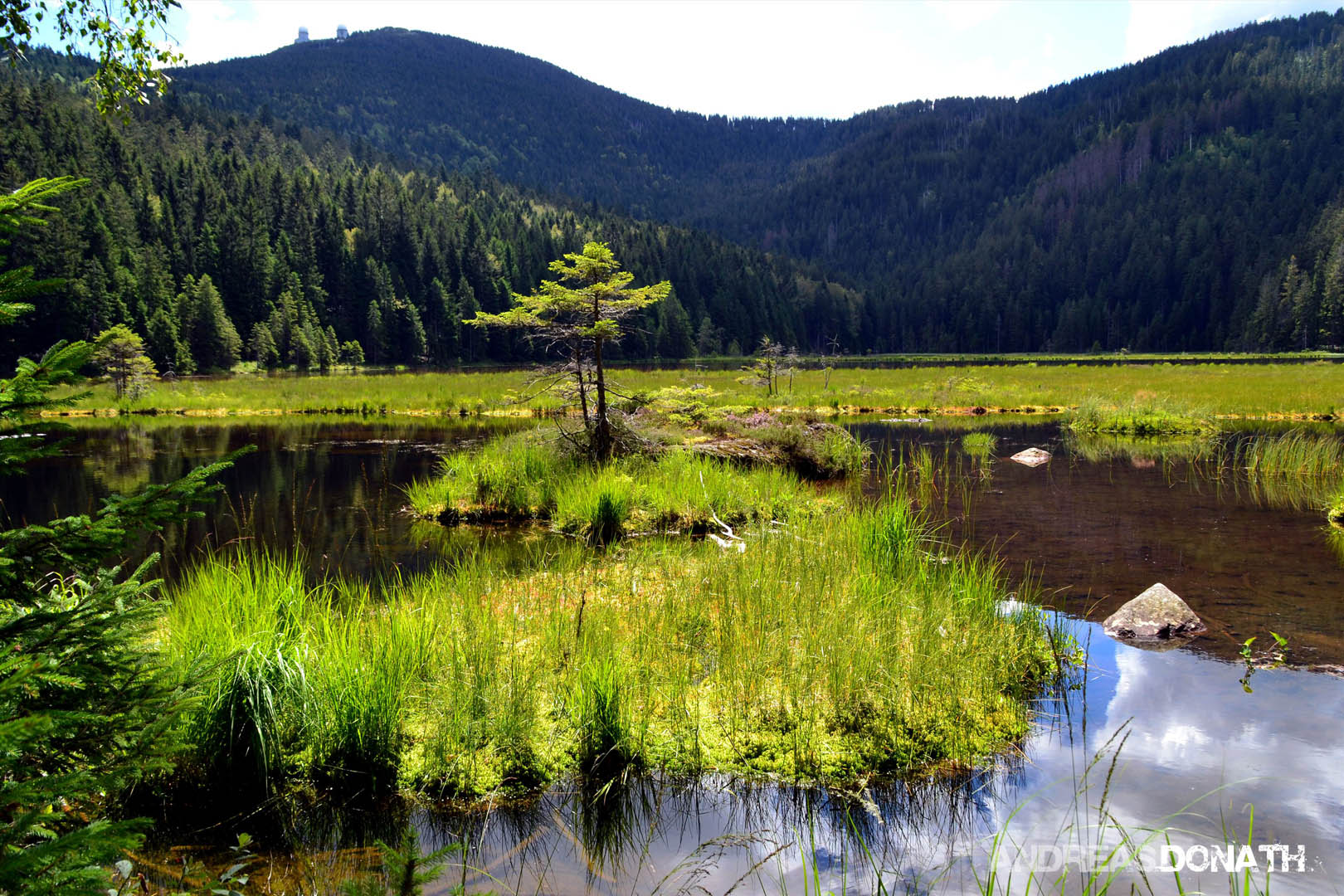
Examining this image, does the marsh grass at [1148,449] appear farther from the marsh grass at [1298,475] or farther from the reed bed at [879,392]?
the reed bed at [879,392]

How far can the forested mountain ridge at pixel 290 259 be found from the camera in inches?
3140

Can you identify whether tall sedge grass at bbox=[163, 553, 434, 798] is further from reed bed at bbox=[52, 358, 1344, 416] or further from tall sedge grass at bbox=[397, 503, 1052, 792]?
reed bed at bbox=[52, 358, 1344, 416]

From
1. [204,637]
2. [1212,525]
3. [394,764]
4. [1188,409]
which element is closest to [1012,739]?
[394,764]

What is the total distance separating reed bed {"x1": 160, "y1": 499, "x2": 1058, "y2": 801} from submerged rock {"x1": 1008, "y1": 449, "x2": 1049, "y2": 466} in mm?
13790

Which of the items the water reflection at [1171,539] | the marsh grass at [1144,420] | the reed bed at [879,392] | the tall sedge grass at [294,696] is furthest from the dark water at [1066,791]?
the reed bed at [879,392]

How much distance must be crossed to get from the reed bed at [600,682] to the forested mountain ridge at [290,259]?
77.9 metres

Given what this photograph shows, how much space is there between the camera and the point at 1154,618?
8055mm

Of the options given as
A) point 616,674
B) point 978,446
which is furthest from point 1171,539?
point 978,446

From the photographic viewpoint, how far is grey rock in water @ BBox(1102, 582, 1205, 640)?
313 inches

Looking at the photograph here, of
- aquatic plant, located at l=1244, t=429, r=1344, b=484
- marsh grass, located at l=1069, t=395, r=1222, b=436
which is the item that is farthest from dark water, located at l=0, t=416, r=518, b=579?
marsh grass, located at l=1069, t=395, r=1222, b=436

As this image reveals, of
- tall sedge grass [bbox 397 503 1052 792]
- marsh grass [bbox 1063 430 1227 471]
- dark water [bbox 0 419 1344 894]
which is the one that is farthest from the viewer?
marsh grass [bbox 1063 430 1227 471]

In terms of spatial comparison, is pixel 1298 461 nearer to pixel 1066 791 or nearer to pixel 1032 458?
pixel 1032 458

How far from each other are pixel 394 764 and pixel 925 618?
4.57 meters

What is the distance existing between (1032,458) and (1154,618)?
1343 centimetres
